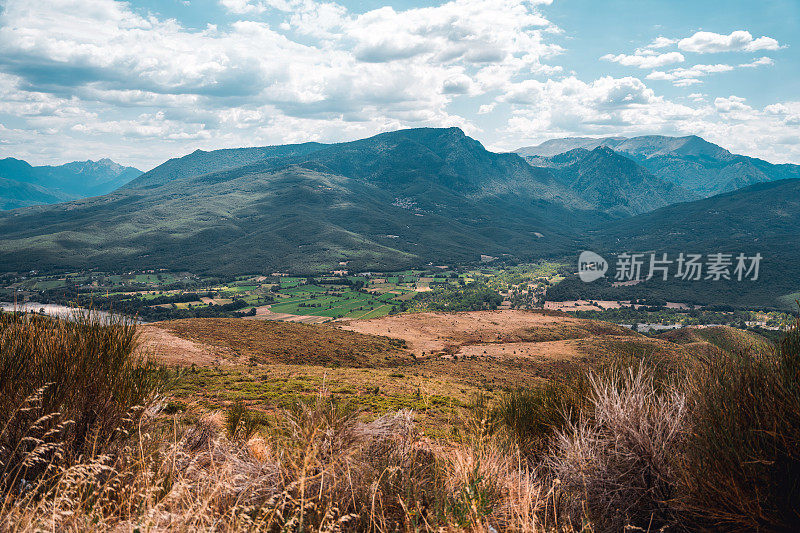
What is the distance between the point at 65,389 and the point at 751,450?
835 cm

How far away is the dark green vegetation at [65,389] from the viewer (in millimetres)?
4922

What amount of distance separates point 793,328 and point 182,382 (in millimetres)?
24309

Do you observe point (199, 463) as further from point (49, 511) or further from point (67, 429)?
point (49, 511)

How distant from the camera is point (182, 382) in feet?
70.9

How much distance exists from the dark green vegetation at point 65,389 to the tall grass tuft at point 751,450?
22.4ft

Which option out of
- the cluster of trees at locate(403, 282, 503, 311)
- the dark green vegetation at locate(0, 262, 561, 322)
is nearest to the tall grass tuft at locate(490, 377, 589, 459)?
the dark green vegetation at locate(0, 262, 561, 322)

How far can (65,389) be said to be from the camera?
17.5ft

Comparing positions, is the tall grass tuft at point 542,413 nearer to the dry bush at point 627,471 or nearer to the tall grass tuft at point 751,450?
the dry bush at point 627,471

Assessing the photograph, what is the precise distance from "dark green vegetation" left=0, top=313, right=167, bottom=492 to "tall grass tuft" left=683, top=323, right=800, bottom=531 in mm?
6816

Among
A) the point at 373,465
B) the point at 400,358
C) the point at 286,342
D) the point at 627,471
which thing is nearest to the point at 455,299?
the point at 400,358

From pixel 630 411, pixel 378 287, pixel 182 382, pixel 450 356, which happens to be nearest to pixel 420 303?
pixel 378 287

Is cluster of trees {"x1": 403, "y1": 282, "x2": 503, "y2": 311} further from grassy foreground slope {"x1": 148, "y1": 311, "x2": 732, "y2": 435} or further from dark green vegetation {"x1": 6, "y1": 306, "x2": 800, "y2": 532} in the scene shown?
dark green vegetation {"x1": 6, "y1": 306, "x2": 800, "y2": 532}

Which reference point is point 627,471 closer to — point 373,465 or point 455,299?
point 373,465

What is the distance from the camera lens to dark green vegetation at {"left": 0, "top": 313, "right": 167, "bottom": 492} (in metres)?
4.92
